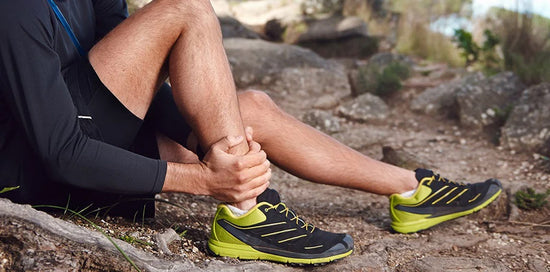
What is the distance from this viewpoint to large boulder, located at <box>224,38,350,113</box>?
5293 mm

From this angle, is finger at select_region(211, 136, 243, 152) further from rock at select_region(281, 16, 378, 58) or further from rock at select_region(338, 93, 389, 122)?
rock at select_region(281, 16, 378, 58)

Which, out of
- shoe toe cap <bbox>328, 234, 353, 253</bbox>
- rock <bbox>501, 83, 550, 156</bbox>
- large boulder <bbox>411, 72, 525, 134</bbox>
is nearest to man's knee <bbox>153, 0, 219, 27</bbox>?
shoe toe cap <bbox>328, 234, 353, 253</bbox>

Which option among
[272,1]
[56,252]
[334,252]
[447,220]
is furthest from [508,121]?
[272,1]

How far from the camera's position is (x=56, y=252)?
5.04 feet

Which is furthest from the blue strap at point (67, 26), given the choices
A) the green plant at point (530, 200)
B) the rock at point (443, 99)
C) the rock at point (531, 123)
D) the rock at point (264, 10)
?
the rock at point (264, 10)

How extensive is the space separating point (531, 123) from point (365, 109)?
132 centimetres

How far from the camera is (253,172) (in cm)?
182

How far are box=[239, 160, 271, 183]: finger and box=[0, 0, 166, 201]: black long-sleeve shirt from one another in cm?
24

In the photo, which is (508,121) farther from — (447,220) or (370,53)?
(370,53)

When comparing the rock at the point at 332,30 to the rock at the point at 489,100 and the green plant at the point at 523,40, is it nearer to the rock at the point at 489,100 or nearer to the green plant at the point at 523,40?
the green plant at the point at 523,40

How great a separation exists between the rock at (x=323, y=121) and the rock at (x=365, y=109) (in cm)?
30

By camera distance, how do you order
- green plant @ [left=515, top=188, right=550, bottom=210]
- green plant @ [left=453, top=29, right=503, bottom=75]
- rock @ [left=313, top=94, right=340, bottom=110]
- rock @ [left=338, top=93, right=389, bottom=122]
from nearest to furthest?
green plant @ [left=515, top=188, right=550, bottom=210]
rock @ [left=338, top=93, right=389, bottom=122]
rock @ [left=313, top=94, right=340, bottom=110]
green plant @ [left=453, top=29, right=503, bottom=75]

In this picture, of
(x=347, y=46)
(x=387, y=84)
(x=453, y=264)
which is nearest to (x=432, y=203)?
(x=453, y=264)

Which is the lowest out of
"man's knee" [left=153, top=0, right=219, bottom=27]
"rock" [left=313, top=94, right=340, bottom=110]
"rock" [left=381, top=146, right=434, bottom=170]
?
"rock" [left=313, top=94, right=340, bottom=110]
